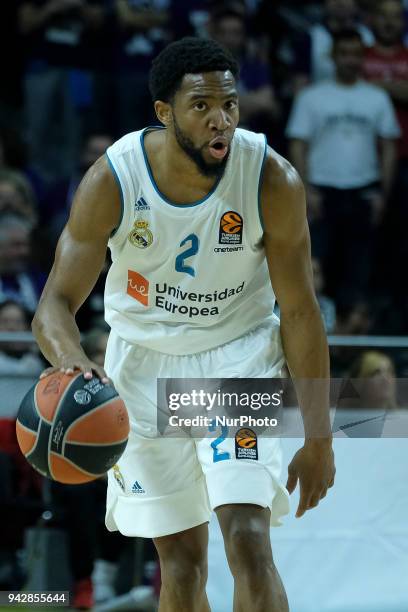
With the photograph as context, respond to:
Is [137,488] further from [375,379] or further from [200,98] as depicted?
[375,379]

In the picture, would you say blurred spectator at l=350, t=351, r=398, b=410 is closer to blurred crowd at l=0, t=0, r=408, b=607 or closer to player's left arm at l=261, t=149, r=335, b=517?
player's left arm at l=261, t=149, r=335, b=517

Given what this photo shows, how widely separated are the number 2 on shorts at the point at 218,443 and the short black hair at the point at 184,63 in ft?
3.73

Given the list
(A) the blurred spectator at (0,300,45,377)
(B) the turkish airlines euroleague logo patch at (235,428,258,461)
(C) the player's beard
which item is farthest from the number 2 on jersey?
(A) the blurred spectator at (0,300,45,377)

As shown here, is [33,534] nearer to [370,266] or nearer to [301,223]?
[301,223]

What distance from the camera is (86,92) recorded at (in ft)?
25.7

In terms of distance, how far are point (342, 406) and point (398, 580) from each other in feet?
2.94

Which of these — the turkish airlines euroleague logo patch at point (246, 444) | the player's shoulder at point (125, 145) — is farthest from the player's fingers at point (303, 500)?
the player's shoulder at point (125, 145)

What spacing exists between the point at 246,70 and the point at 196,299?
172 inches

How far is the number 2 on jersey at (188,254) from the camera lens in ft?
12.6

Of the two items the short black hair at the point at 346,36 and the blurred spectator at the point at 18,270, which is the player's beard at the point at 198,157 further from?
the short black hair at the point at 346,36

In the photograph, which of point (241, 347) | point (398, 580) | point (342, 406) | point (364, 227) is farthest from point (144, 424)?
point (364, 227)

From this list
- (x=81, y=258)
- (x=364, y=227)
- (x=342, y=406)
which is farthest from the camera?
(x=364, y=227)

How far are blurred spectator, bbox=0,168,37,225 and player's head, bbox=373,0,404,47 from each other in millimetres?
2765

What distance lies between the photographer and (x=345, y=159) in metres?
7.78
